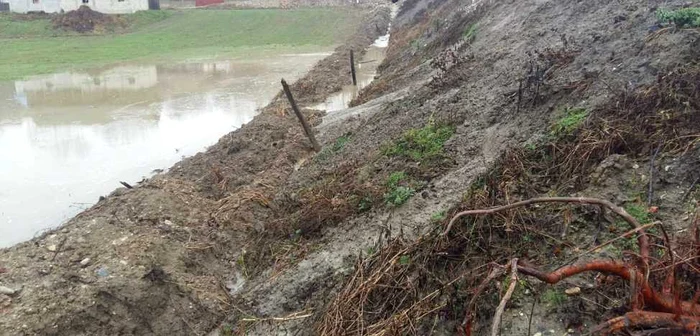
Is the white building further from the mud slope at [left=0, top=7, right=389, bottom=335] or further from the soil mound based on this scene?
the mud slope at [left=0, top=7, right=389, bottom=335]

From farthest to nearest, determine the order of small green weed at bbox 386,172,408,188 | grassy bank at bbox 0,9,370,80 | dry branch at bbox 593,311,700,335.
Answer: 1. grassy bank at bbox 0,9,370,80
2. small green weed at bbox 386,172,408,188
3. dry branch at bbox 593,311,700,335

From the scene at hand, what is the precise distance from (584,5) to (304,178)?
7255 mm

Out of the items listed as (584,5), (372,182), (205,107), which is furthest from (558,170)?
(205,107)

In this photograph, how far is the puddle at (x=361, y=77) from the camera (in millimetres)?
17938

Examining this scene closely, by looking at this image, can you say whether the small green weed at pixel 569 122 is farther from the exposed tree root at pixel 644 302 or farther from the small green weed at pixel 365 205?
the exposed tree root at pixel 644 302

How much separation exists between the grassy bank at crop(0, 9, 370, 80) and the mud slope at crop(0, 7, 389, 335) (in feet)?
63.6

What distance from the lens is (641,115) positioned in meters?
5.90

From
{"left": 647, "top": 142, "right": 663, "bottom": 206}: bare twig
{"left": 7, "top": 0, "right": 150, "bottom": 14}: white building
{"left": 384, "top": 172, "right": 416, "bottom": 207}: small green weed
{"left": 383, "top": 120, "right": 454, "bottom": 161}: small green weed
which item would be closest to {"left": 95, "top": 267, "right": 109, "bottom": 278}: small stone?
{"left": 384, "top": 172, "right": 416, "bottom": 207}: small green weed

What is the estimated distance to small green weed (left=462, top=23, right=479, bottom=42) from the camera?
15742mm

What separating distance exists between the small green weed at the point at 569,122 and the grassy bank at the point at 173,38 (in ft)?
82.1

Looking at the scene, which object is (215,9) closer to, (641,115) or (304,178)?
(304,178)

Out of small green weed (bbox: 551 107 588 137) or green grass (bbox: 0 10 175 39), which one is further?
green grass (bbox: 0 10 175 39)

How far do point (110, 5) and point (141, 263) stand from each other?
4258 cm

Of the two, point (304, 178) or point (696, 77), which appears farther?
point (304, 178)
